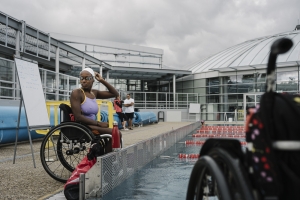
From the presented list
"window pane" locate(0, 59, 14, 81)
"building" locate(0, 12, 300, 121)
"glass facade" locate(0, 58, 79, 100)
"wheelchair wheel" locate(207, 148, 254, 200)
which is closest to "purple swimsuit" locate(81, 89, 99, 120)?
"wheelchair wheel" locate(207, 148, 254, 200)

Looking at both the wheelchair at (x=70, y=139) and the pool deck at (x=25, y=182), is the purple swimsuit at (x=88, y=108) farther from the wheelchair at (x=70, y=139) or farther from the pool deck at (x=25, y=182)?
the pool deck at (x=25, y=182)

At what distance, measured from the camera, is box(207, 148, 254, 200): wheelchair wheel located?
157cm

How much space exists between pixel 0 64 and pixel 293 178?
11626 mm

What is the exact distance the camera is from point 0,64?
37.7ft

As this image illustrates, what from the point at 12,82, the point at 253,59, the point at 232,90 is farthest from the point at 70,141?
the point at 253,59

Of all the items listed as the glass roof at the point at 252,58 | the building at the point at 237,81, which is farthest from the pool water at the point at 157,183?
the glass roof at the point at 252,58

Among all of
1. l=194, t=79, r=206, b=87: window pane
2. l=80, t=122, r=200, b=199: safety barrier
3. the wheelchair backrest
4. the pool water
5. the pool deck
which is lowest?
the pool water

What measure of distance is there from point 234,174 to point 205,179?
18.6 inches

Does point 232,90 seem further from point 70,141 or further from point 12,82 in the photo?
point 70,141

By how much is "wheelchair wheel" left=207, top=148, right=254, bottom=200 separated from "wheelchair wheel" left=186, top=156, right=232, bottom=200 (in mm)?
53

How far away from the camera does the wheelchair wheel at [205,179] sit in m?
1.82

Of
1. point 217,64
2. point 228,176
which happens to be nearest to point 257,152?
point 228,176

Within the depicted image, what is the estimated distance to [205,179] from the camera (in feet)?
6.93

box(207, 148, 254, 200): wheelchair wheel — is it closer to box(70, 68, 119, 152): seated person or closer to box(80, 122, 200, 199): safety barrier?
box(80, 122, 200, 199): safety barrier
